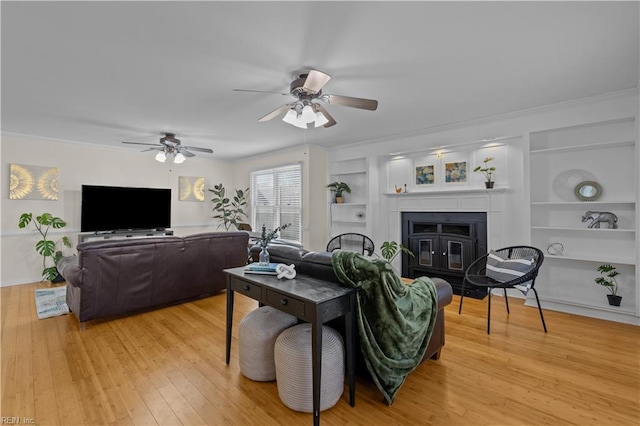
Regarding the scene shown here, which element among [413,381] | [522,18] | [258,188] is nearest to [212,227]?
[258,188]

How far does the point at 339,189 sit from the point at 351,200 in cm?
37

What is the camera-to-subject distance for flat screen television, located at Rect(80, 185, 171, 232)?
17.6 feet

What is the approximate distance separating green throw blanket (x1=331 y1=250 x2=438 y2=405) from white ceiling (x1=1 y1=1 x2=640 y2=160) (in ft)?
5.38

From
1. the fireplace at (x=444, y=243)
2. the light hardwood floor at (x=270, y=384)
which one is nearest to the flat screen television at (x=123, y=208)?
the light hardwood floor at (x=270, y=384)

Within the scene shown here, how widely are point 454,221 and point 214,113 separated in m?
3.83

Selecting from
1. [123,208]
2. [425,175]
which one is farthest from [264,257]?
[123,208]

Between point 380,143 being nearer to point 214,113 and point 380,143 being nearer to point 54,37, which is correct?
point 214,113

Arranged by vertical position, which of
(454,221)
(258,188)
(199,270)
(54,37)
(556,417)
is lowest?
(556,417)

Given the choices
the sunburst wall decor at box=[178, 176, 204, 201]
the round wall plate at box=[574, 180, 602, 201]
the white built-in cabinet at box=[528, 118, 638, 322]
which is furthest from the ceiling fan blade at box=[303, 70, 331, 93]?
the sunburst wall decor at box=[178, 176, 204, 201]

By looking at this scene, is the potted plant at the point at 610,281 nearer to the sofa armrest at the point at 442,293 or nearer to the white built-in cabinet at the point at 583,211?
the white built-in cabinet at the point at 583,211

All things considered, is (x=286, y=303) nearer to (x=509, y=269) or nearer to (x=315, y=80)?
(x=315, y=80)

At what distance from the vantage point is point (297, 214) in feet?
20.2

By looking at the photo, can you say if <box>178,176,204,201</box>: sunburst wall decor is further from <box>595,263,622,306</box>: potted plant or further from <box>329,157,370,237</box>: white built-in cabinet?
<box>595,263,622,306</box>: potted plant

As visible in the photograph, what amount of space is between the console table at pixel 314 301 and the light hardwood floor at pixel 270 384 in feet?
1.13
